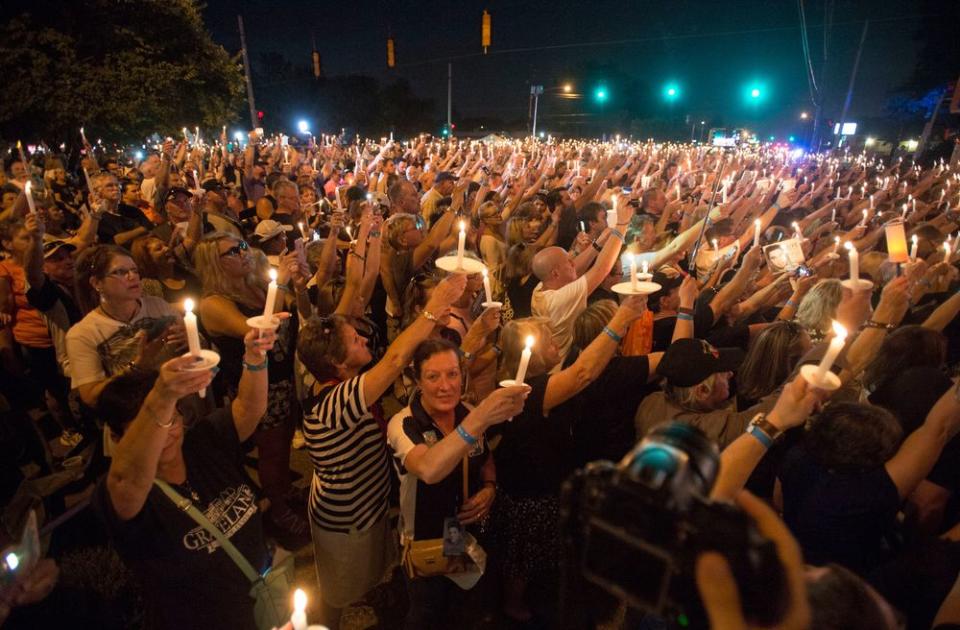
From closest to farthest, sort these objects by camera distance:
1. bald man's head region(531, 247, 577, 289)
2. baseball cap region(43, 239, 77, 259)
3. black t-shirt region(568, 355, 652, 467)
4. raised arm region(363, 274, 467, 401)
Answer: raised arm region(363, 274, 467, 401) → black t-shirt region(568, 355, 652, 467) → bald man's head region(531, 247, 577, 289) → baseball cap region(43, 239, 77, 259)

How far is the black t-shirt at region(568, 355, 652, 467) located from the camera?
3.09 m

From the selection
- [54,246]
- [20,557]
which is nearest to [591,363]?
[20,557]

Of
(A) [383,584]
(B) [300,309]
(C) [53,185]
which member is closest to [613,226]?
(B) [300,309]

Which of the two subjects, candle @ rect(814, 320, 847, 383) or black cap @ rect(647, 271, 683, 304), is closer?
candle @ rect(814, 320, 847, 383)

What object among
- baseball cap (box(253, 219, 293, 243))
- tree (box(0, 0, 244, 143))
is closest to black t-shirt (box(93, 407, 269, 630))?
baseball cap (box(253, 219, 293, 243))

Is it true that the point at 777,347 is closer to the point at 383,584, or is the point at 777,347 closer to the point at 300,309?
the point at 383,584

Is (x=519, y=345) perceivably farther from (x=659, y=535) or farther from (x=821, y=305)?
(x=821, y=305)

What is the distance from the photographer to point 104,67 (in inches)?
680

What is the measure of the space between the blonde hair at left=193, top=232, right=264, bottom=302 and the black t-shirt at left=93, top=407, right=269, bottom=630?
1.72 meters

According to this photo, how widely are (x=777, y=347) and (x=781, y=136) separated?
113m

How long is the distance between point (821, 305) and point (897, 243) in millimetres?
628

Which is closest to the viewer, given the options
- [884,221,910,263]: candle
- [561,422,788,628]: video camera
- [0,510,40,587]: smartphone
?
[561,422,788,628]: video camera

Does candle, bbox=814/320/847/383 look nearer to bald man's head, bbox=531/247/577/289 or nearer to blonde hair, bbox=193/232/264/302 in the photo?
bald man's head, bbox=531/247/577/289

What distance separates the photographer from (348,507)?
8.79 feet
